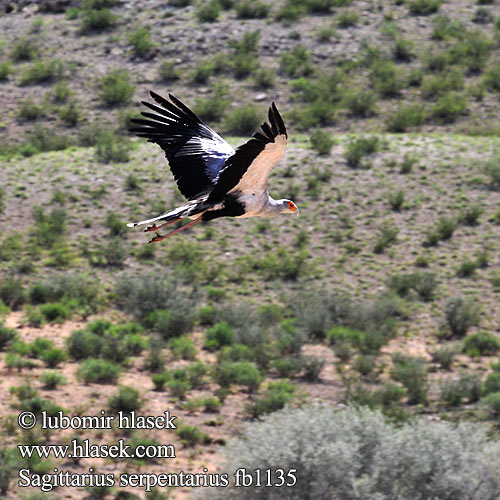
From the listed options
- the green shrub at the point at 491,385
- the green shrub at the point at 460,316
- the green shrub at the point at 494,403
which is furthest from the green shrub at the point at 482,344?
→ the green shrub at the point at 494,403

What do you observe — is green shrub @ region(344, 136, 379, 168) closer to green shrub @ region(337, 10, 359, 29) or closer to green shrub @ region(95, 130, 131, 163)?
green shrub @ region(95, 130, 131, 163)

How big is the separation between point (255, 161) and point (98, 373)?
421 inches

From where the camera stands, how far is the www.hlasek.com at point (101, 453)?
51.1 ft

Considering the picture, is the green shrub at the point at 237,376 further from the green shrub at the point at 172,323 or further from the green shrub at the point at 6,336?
the green shrub at the point at 6,336

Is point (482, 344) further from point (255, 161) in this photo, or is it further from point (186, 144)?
point (255, 161)

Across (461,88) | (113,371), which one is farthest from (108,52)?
(113,371)

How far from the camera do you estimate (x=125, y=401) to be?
A: 59.1 ft

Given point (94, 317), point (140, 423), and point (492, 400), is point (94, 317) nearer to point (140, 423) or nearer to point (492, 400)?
point (140, 423)

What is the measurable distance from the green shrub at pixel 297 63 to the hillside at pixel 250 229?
0.05 metres

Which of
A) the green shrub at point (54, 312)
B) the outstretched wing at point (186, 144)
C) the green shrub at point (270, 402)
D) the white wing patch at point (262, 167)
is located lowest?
the green shrub at point (54, 312)

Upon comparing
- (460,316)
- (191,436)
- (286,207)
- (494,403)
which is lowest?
(460,316)

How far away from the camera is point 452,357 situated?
2083 centimetres

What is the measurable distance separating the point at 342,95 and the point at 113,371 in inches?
588

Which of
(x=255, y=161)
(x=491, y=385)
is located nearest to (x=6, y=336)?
(x=491, y=385)
